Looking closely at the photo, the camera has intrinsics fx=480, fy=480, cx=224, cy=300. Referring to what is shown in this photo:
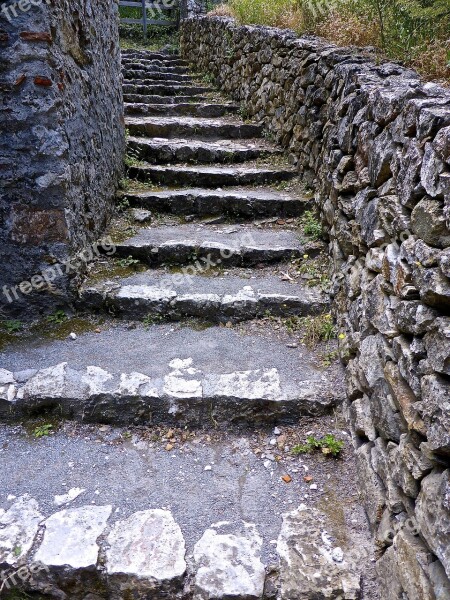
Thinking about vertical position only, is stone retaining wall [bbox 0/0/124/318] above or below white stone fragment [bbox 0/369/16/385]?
above

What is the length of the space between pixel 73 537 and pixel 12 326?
1.46m

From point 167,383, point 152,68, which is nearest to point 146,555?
point 167,383

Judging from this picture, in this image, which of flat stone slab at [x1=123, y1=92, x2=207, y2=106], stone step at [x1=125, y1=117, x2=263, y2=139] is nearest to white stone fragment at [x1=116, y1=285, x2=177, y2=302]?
stone step at [x1=125, y1=117, x2=263, y2=139]

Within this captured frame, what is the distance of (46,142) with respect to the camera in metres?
2.63

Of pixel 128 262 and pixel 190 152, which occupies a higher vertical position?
pixel 190 152

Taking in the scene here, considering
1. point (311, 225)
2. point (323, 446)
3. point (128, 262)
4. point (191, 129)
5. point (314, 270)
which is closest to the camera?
point (323, 446)

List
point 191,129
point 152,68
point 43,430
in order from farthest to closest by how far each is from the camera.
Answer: point 152,68, point 191,129, point 43,430

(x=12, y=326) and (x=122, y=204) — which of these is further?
(x=122, y=204)

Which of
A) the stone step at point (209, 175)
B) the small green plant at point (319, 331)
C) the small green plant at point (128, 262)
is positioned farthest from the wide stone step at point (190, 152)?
the small green plant at point (319, 331)

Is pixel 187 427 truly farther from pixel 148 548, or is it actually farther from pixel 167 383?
pixel 148 548

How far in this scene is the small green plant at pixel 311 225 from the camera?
134 inches

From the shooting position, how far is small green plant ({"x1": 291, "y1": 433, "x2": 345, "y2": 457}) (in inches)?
84.6

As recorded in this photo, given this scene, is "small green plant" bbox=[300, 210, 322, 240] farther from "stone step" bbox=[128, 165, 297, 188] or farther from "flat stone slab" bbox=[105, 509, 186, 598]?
"flat stone slab" bbox=[105, 509, 186, 598]

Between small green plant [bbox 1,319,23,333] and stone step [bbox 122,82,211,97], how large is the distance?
4435 mm
